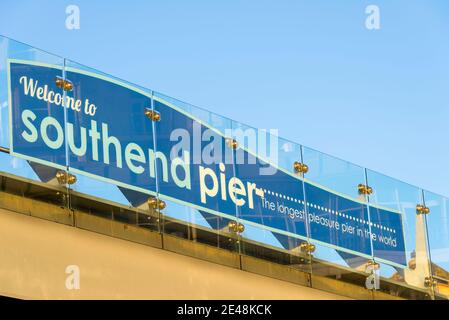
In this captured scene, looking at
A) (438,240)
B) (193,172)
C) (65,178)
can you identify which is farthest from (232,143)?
(438,240)

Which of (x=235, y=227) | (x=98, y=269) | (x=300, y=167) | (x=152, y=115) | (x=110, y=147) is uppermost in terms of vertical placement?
(x=152, y=115)

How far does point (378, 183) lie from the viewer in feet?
53.7

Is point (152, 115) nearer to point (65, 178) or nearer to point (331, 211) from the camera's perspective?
point (65, 178)

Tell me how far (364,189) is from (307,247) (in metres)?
1.55

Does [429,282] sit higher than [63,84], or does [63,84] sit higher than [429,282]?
[63,84]

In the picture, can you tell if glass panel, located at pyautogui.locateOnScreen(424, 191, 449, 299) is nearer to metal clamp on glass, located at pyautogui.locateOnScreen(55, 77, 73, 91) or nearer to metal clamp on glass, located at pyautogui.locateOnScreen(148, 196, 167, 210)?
metal clamp on glass, located at pyautogui.locateOnScreen(148, 196, 167, 210)

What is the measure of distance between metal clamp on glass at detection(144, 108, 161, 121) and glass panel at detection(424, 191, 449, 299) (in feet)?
16.6

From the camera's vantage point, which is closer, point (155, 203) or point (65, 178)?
point (65, 178)

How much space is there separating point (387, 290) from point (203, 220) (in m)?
3.43

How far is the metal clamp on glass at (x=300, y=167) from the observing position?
15227mm

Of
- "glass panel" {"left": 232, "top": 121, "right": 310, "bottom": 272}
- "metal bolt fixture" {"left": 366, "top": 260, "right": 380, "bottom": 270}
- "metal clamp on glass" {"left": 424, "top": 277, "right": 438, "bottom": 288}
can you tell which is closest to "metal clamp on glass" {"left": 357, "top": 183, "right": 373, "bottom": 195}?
"metal bolt fixture" {"left": 366, "top": 260, "right": 380, "bottom": 270}

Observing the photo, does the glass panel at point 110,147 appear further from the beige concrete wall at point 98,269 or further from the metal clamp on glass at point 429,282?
the metal clamp on glass at point 429,282

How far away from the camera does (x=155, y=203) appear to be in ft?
43.7
